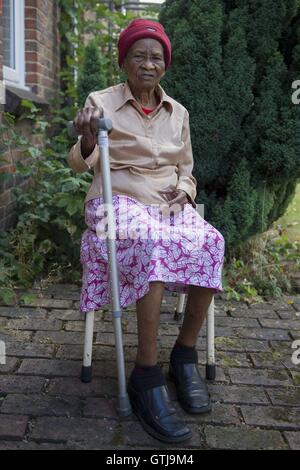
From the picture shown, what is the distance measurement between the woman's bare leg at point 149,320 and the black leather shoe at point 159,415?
12 centimetres

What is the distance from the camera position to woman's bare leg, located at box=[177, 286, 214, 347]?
236cm

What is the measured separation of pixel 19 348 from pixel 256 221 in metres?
2.00

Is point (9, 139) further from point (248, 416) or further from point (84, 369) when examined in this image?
point (248, 416)

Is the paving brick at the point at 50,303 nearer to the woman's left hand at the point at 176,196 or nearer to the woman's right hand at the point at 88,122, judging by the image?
the woman's left hand at the point at 176,196

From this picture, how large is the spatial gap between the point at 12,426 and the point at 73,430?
0.22m

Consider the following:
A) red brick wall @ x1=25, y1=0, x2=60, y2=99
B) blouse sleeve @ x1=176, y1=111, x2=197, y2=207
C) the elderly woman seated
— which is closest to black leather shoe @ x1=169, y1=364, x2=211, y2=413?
the elderly woman seated

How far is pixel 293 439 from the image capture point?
6.73 ft

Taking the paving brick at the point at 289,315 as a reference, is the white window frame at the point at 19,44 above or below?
above

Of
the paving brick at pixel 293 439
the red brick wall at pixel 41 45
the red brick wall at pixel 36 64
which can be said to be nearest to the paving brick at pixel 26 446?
→ the paving brick at pixel 293 439

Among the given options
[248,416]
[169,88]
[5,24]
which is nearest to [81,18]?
[5,24]

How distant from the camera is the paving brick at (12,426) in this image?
1.97 metres

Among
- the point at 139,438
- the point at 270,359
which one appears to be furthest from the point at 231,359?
the point at 139,438

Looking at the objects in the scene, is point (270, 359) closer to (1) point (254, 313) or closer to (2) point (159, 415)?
(1) point (254, 313)

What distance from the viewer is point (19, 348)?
274 cm
